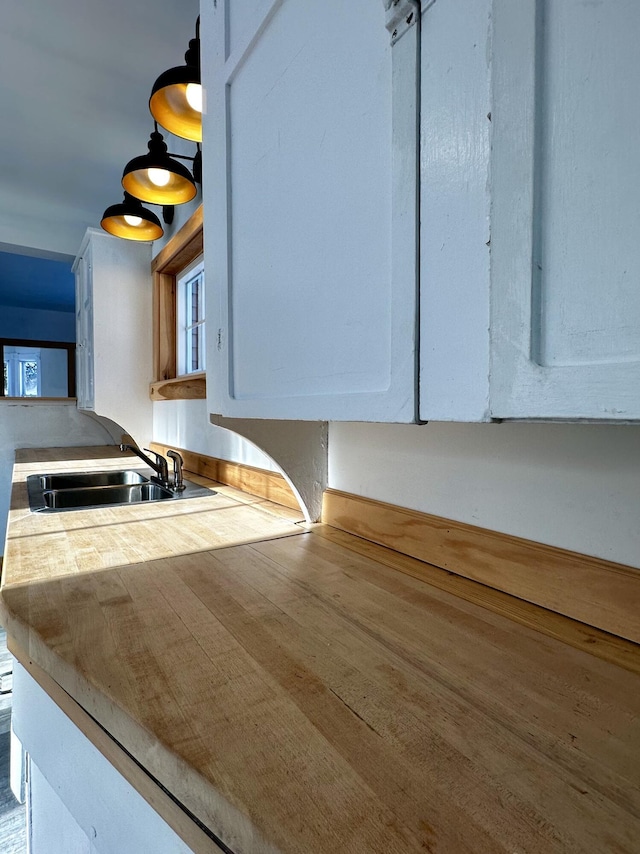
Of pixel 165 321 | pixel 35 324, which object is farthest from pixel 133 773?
pixel 35 324

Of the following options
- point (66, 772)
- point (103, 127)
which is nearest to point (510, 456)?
point (66, 772)

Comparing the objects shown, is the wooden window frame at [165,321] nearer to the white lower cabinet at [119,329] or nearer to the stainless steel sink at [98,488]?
the white lower cabinet at [119,329]

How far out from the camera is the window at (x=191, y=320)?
2.46 metres

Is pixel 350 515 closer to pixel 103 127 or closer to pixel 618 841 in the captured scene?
pixel 618 841

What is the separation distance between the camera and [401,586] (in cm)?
84

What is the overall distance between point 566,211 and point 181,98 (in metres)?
1.34

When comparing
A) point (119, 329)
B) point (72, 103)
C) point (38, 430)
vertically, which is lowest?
point (38, 430)

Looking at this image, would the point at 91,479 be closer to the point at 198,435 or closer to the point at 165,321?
the point at 198,435

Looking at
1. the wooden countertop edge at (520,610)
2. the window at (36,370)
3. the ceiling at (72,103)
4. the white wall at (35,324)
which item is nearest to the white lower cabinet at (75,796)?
the wooden countertop edge at (520,610)

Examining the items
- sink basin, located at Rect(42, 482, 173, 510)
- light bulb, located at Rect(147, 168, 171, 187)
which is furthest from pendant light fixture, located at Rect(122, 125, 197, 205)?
sink basin, located at Rect(42, 482, 173, 510)

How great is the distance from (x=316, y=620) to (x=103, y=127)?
2.79 m

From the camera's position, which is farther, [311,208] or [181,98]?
[181,98]

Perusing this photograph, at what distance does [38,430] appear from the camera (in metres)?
3.25

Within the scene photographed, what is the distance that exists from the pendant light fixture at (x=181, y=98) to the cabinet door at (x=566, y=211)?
114 cm
